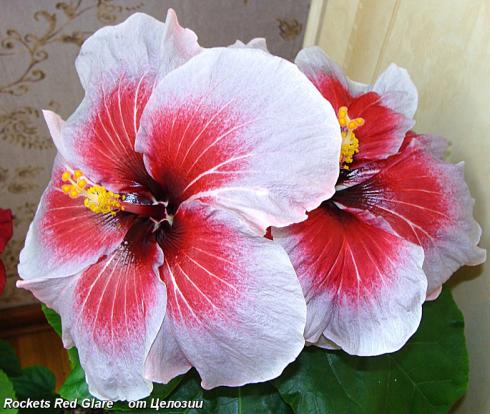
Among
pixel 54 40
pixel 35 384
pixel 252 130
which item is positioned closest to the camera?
pixel 252 130

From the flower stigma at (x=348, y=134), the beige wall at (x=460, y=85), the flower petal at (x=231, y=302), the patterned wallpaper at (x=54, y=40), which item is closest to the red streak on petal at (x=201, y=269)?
the flower petal at (x=231, y=302)

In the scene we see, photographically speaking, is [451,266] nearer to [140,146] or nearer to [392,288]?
[392,288]

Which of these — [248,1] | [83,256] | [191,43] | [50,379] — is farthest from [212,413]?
[248,1]

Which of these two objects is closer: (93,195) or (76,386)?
(93,195)

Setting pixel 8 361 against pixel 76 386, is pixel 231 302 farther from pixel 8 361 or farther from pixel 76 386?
pixel 8 361

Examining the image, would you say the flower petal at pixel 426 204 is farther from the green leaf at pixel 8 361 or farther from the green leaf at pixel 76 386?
the green leaf at pixel 8 361

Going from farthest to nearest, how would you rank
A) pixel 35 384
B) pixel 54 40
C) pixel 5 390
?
1. pixel 54 40
2. pixel 35 384
3. pixel 5 390

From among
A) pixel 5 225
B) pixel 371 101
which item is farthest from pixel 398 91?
pixel 5 225
